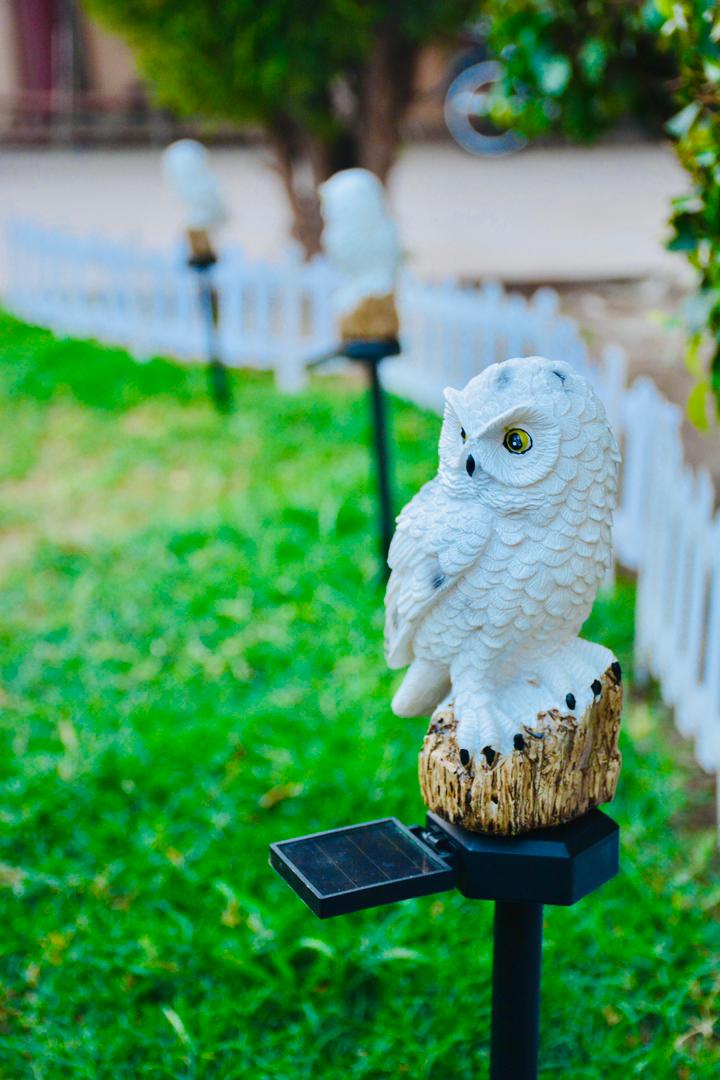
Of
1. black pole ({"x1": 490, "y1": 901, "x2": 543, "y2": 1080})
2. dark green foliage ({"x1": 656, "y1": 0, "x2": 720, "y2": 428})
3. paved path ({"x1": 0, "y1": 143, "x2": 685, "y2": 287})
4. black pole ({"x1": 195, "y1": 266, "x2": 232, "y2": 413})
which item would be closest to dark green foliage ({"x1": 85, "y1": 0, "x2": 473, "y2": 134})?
black pole ({"x1": 195, "y1": 266, "x2": 232, "y2": 413})

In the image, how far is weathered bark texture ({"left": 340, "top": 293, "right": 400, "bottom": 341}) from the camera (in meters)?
4.49

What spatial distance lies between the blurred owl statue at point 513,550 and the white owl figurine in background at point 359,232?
2.96 metres

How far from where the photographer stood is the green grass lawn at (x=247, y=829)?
2615 millimetres

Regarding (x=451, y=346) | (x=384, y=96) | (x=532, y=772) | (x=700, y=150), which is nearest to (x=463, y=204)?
(x=384, y=96)

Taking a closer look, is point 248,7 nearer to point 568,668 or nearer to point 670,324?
point 670,324

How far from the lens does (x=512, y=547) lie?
1772 millimetres

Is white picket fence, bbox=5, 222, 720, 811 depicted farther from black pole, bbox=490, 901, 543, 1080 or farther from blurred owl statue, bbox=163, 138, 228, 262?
black pole, bbox=490, 901, 543, 1080

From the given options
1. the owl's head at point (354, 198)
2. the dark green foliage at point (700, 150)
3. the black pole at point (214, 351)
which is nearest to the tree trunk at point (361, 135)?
the black pole at point (214, 351)

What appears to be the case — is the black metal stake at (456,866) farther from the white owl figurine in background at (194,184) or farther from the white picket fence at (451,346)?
the white owl figurine in background at (194,184)

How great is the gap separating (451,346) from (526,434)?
16.6 feet

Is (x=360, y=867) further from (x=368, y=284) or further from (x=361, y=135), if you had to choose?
(x=361, y=135)

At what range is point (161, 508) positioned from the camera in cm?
565

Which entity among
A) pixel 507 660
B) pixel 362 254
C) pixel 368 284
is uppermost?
pixel 362 254

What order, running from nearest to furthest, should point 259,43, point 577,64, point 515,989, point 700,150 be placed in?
point 515,989
point 700,150
point 577,64
point 259,43
